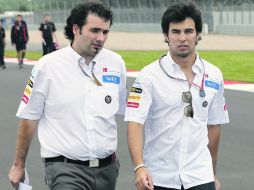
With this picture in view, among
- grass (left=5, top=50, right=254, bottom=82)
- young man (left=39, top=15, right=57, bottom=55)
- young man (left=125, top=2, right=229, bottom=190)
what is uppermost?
young man (left=125, top=2, right=229, bottom=190)

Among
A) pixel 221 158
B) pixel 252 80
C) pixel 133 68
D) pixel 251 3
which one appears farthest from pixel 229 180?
pixel 251 3

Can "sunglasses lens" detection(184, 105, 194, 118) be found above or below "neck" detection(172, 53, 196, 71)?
below

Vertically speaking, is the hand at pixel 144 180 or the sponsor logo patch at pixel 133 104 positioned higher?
the sponsor logo patch at pixel 133 104

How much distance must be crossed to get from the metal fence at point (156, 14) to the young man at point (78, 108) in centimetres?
5675

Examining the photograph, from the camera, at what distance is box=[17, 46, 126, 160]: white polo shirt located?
4605 millimetres

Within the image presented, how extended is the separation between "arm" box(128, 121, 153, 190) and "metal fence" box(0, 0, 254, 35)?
56.9 m

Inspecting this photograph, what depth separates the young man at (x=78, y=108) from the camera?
4.60 m

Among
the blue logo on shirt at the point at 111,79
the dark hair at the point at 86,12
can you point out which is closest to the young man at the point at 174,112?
the blue logo on shirt at the point at 111,79

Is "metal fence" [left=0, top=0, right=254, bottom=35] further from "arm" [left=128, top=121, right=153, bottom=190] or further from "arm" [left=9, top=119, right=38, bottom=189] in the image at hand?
"arm" [left=128, top=121, right=153, bottom=190]

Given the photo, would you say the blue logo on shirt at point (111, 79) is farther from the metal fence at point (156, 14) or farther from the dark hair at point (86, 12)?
the metal fence at point (156, 14)

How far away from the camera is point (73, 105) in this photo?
15.1 ft

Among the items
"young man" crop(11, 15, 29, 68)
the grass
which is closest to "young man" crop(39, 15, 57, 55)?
"young man" crop(11, 15, 29, 68)

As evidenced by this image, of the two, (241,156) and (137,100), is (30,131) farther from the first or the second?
(241,156)

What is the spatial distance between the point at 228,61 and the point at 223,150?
20143mm
